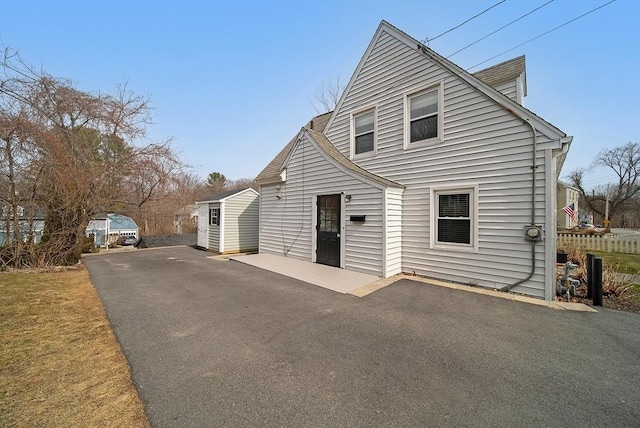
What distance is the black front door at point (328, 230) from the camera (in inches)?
306

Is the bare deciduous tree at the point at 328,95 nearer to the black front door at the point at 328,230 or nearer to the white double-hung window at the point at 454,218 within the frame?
the black front door at the point at 328,230

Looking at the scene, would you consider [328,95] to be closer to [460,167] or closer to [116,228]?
[460,167]

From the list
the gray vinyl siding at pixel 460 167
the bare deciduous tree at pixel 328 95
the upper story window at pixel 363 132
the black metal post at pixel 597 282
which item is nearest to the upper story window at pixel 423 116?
the gray vinyl siding at pixel 460 167

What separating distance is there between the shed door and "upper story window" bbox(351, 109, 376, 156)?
360 inches

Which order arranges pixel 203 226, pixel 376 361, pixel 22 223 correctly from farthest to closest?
1. pixel 203 226
2. pixel 22 223
3. pixel 376 361

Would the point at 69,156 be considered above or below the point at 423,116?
below

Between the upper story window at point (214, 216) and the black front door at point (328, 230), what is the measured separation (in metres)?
6.95

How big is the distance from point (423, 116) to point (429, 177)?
1790 mm

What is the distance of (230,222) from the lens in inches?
509

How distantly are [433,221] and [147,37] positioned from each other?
39.3 ft

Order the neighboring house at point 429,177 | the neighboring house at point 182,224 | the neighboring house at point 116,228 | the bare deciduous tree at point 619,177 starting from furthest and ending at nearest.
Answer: the bare deciduous tree at point 619,177 < the neighboring house at point 182,224 < the neighboring house at point 116,228 < the neighboring house at point 429,177

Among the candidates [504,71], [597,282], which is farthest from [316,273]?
[504,71]

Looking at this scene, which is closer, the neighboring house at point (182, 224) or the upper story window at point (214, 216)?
the upper story window at point (214, 216)

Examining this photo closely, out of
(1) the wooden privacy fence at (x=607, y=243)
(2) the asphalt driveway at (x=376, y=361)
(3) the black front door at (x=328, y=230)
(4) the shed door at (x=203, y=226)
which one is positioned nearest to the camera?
(2) the asphalt driveway at (x=376, y=361)
